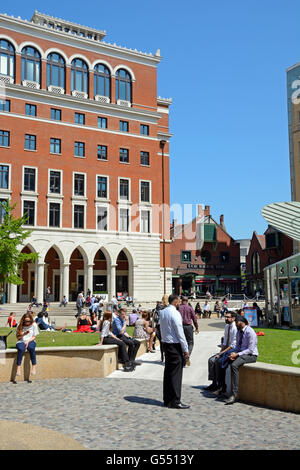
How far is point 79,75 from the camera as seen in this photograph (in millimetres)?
46906

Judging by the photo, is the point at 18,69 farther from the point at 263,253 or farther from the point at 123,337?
the point at 263,253

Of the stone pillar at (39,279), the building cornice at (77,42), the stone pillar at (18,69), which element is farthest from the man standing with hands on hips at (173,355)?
the building cornice at (77,42)

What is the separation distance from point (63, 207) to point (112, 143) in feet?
28.2

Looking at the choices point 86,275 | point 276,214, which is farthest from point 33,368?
point 86,275

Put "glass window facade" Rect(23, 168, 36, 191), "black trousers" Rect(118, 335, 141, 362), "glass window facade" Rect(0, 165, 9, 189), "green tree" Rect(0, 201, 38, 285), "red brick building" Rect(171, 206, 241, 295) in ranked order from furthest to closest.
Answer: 1. "red brick building" Rect(171, 206, 241, 295)
2. "glass window facade" Rect(23, 168, 36, 191)
3. "glass window facade" Rect(0, 165, 9, 189)
4. "green tree" Rect(0, 201, 38, 285)
5. "black trousers" Rect(118, 335, 141, 362)

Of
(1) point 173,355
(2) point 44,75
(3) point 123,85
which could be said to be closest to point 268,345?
(1) point 173,355

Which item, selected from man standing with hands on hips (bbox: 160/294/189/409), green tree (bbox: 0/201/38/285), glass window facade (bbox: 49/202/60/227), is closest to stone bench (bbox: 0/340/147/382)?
man standing with hands on hips (bbox: 160/294/189/409)

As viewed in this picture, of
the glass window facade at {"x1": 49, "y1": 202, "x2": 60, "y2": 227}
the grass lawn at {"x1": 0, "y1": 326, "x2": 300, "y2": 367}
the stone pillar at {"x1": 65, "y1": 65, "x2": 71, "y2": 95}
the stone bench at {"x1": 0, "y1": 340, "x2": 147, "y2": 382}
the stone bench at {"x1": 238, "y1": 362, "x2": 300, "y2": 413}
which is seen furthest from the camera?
the stone pillar at {"x1": 65, "y1": 65, "x2": 71, "y2": 95}

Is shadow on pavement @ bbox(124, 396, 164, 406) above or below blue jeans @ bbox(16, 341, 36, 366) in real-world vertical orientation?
below

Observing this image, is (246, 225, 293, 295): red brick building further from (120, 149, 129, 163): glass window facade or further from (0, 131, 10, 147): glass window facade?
(0, 131, 10, 147): glass window facade

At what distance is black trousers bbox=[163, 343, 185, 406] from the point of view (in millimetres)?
8297

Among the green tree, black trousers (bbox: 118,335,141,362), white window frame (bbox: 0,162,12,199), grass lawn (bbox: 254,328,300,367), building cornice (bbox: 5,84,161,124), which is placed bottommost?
grass lawn (bbox: 254,328,300,367)

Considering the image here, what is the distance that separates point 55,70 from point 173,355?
1667 inches

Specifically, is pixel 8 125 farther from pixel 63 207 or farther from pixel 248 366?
pixel 248 366
